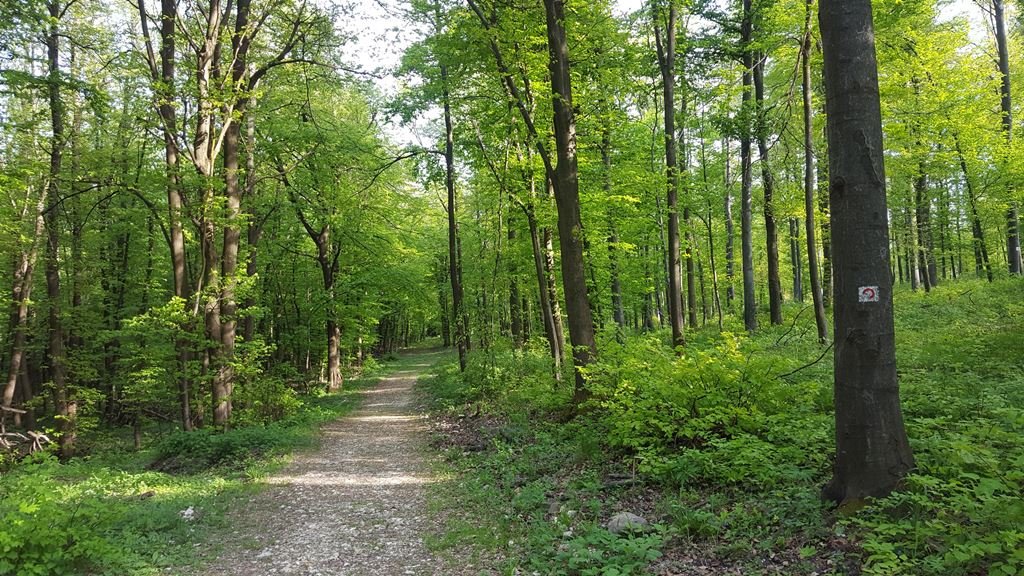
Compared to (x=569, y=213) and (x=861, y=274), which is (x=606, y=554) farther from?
(x=569, y=213)

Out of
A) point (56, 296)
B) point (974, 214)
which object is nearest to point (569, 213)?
point (56, 296)

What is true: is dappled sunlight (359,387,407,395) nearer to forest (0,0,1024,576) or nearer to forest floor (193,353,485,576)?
forest (0,0,1024,576)

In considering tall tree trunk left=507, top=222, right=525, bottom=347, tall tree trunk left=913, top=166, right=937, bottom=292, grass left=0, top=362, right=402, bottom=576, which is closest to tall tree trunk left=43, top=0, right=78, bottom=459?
grass left=0, top=362, right=402, bottom=576

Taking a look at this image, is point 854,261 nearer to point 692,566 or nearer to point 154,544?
point 692,566

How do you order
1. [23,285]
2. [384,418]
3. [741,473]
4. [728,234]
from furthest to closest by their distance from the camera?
1. [728,234]
2. [384,418]
3. [23,285]
4. [741,473]

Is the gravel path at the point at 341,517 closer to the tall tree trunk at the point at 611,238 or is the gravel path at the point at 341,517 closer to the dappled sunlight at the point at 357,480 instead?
the dappled sunlight at the point at 357,480

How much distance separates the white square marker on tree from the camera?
3629 mm

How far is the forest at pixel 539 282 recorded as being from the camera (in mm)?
3777

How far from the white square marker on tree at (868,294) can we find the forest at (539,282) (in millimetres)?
21

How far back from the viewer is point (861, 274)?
3.67m

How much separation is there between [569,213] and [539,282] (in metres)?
4.24

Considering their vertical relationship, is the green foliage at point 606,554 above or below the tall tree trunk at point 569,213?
below

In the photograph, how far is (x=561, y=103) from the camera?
8820 mm

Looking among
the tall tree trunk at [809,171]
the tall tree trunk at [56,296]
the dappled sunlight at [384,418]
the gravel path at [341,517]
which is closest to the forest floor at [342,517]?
the gravel path at [341,517]
